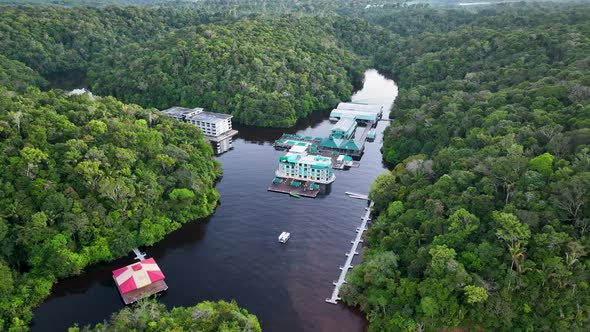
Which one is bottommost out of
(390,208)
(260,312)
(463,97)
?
(260,312)

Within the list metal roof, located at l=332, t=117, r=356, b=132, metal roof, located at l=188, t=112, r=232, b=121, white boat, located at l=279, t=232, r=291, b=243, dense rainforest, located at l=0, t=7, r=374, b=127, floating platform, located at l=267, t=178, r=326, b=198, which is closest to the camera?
white boat, located at l=279, t=232, r=291, b=243

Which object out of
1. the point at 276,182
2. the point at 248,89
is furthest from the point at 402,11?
the point at 276,182

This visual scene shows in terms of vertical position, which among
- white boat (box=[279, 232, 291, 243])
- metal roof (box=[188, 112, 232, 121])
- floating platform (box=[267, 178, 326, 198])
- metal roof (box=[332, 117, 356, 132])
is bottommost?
white boat (box=[279, 232, 291, 243])

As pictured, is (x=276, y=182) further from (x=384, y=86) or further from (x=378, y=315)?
(x=384, y=86)

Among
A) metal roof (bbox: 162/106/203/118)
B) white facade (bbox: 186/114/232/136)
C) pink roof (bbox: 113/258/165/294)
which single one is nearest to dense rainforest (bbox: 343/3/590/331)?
pink roof (bbox: 113/258/165/294)

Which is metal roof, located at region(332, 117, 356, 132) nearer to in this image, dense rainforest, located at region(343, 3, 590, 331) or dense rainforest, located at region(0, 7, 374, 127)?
dense rainforest, located at region(0, 7, 374, 127)
